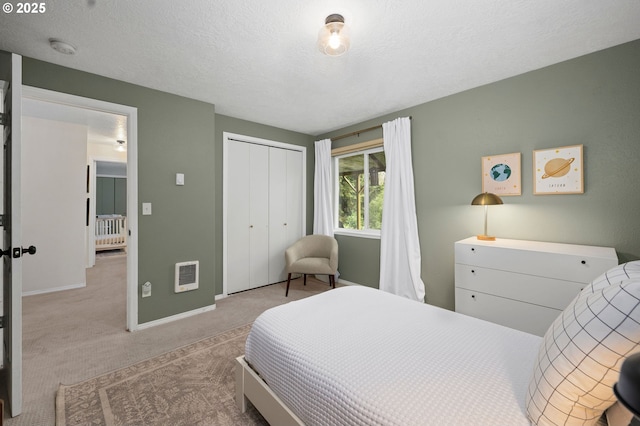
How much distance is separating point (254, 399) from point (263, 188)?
9.84 ft

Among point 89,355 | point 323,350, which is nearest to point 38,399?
point 89,355

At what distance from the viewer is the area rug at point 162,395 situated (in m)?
1.57

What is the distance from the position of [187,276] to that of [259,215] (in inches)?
53.8

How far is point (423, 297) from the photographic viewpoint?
125 inches

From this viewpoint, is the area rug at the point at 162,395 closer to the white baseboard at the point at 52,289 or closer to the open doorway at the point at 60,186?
the open doorway at the point at 60,186

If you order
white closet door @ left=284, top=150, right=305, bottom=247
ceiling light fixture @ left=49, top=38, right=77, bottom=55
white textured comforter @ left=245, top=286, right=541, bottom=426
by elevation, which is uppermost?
ceiling light fixture @ left=49, top=38, right=77, bottom=55

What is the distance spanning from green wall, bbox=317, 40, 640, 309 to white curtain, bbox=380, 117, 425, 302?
0.11m

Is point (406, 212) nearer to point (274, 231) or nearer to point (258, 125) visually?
point (274, 231)

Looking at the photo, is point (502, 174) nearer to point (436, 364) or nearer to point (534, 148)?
point (534, 148)

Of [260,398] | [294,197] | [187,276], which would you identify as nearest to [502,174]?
[260,398]

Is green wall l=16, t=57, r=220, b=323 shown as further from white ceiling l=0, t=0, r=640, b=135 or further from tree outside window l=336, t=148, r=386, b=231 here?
tree outside window l=336, t=148, r=386, b=231

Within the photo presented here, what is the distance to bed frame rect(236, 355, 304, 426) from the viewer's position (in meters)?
1.24

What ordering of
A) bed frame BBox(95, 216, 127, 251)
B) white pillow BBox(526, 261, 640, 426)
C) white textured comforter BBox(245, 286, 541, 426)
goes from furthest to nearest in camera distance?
bed frame BBox(95, 216, 127, 251) → white textured comforter BBox(245, 286, 541, 426) → white pillow BBox(526, 261, 640, 426)

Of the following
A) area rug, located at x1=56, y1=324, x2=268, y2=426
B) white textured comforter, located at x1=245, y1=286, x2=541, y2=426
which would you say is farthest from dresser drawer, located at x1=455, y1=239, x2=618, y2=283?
area rug, located at x1=56, y1=324, x2=268, y2=426
